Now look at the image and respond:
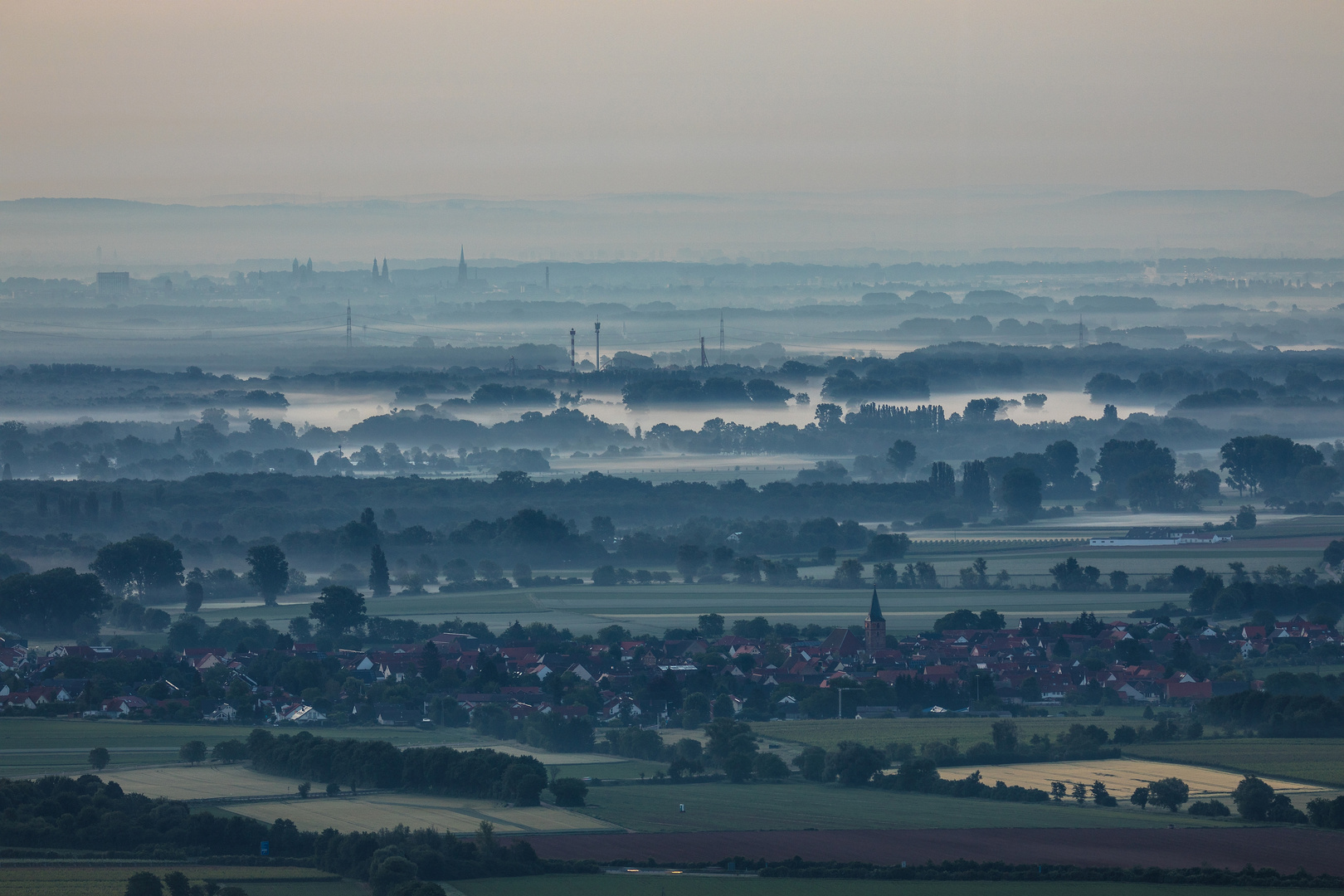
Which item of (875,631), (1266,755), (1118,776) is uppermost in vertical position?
(875,631)

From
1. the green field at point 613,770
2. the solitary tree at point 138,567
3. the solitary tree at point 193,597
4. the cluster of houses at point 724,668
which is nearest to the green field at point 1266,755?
the cluster of houses at point 724,668

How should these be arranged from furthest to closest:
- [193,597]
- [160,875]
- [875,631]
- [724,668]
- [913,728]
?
[193,597] < [875,631] < [724,668] < [913,728] < [160,875]

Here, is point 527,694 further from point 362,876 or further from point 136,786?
point 362,876

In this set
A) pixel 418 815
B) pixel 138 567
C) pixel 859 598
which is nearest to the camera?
pixel 418 815

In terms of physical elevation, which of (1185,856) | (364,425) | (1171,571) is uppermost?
(364,425)

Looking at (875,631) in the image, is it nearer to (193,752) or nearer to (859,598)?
(859,598)

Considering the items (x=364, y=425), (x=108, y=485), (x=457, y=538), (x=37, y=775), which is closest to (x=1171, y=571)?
(x=457, y=538)

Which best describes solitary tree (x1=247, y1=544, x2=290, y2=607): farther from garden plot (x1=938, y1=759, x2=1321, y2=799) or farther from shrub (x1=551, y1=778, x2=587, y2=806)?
garden plot (x1=938, y1=759, x2=1321, y2=799)

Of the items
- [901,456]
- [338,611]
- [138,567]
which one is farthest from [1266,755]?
[901,456]
